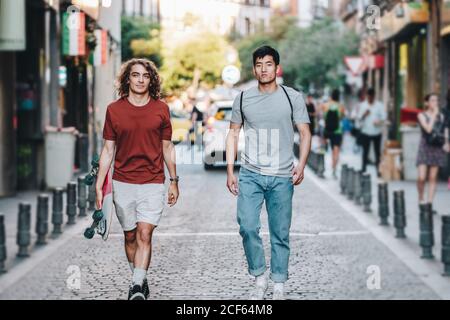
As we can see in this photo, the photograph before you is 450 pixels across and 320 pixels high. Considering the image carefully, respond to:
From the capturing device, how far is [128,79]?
5098 mm

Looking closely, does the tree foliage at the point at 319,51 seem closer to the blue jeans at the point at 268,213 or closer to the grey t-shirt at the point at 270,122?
the blue jeans at the point at 268,213

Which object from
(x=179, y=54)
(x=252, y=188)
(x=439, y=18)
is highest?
(x=439, y=18)

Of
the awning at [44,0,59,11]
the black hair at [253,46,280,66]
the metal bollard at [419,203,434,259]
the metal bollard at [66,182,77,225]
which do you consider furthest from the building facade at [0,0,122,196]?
the black hair at [253,46,280,66]

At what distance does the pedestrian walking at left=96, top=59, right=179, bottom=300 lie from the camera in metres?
5.10

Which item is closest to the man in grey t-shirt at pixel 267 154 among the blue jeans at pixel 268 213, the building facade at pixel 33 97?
the blue jeans at pixel 268 213

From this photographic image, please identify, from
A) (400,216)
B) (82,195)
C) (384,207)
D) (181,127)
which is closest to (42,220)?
(82,195)

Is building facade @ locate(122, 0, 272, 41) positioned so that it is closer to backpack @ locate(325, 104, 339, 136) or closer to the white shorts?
the white shorts

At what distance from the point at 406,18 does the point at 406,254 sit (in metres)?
13.7

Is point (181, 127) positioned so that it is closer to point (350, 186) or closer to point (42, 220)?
point (42, 220)

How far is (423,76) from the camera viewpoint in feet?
80.1

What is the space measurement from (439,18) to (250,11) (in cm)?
1662

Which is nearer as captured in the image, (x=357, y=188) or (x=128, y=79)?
(x=128, y=79)
